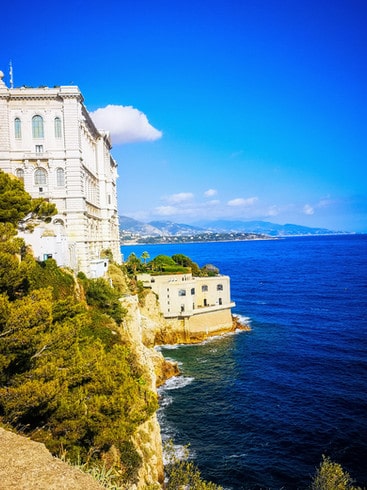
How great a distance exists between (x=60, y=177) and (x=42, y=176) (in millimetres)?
1883

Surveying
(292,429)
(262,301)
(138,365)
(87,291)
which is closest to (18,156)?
(87,291)

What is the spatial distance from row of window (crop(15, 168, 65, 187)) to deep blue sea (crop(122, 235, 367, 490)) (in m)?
23.5

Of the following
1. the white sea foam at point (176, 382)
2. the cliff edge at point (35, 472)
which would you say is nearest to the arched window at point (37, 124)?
the white sea foam at point (176, 382)

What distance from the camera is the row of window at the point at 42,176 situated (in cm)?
3919

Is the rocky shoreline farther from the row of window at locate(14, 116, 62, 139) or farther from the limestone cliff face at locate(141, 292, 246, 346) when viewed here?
the row of window at locate(14, 116, 62, 139)

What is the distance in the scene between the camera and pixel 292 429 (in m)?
31.2

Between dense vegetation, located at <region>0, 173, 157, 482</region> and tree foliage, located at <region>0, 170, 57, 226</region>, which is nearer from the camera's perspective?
dense vegetation, located at <region>0, 173, 157, 482</region>

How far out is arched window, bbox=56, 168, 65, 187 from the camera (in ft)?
128

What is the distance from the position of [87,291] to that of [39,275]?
7784 mm

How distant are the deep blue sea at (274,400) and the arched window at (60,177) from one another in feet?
76.2

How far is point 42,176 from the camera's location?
39.4 meters

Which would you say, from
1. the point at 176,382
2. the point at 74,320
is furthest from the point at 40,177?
the point at 176,382

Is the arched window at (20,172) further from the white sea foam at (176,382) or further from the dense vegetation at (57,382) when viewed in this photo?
the white sea foam at (176,382)

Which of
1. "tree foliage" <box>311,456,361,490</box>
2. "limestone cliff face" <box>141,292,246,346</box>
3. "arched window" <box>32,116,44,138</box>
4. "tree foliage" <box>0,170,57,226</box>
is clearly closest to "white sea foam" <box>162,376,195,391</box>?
"limestone cliff face" <box>141,292,246,346</box>
